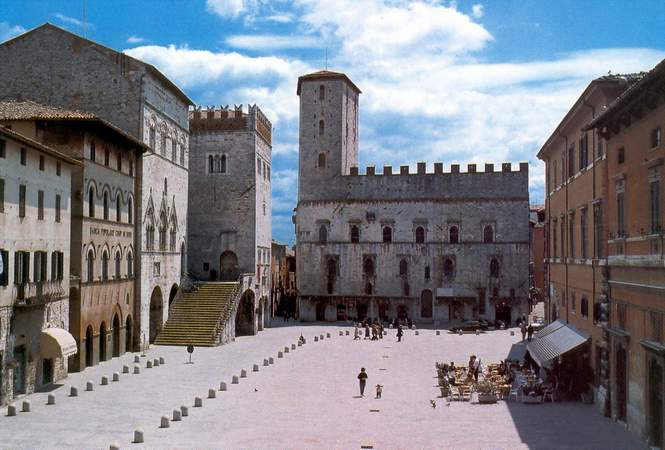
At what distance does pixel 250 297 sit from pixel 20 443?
32375 mm

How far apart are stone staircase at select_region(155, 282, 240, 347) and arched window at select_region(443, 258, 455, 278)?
20.6 metres

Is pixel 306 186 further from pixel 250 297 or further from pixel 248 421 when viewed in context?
pixel 248 421

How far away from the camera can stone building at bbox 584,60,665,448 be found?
18.2 metres

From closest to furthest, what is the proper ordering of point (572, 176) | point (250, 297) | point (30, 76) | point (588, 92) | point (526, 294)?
1. point (588, 92)
2. point (572, 176)
3. point (30, 76)
4. point (250, 297)
5. point (526, 294)

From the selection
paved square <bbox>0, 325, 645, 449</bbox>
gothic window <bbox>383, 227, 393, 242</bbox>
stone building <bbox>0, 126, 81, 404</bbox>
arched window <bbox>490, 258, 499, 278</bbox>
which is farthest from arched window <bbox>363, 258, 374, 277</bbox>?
stone building <bbox>0, 126, 81, 404</bbox>

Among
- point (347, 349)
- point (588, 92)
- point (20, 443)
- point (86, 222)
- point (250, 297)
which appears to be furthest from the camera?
point (250, 297)

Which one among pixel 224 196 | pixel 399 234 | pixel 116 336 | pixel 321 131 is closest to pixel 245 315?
pixel 224 196

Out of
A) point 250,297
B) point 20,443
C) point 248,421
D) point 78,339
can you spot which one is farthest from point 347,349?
point 20,443

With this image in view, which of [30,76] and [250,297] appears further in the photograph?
[250,297]

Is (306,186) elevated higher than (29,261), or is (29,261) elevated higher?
(306,186)

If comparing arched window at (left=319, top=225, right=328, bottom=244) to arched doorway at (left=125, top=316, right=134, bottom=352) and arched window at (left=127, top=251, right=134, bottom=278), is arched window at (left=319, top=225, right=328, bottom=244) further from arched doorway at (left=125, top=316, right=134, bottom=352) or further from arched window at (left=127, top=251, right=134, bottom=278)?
arched doorway at (left=125, top=316, right=134, bottom=352)

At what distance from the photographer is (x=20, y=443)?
19281 millimetres

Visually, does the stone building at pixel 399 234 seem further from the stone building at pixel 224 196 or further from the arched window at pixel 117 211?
the arched window at pixel 117 211

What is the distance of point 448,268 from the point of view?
61.2 meters
